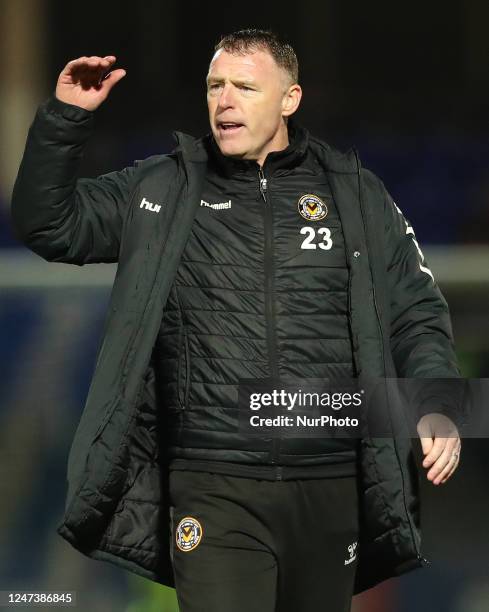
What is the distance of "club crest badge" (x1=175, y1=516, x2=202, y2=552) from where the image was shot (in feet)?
11.4

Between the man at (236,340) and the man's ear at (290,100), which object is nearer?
the man at (236,340)

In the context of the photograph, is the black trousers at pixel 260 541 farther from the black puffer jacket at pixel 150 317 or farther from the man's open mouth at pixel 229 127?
the man's open mouth at pixel 229 127

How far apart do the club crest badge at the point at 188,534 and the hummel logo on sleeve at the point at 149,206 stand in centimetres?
75

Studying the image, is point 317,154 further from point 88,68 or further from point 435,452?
point 435,452

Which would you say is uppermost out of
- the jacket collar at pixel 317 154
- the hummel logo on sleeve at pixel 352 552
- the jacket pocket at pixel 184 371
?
the jacket collar at pixel 317 154

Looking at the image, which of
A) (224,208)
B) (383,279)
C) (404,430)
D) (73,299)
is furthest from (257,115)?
(73,299)

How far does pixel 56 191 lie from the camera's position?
136 inches

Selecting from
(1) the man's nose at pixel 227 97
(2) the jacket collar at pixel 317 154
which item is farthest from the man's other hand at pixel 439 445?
(1) the man's nose at pixel 227 97

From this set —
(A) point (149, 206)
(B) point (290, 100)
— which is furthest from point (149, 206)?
(B) point (290, 100)

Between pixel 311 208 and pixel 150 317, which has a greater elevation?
pixel 311 208

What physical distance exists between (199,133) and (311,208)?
5.54 feet

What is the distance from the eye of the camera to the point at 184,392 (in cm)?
353

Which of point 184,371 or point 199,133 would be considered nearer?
point 184,371

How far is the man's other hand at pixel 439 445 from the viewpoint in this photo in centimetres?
346
